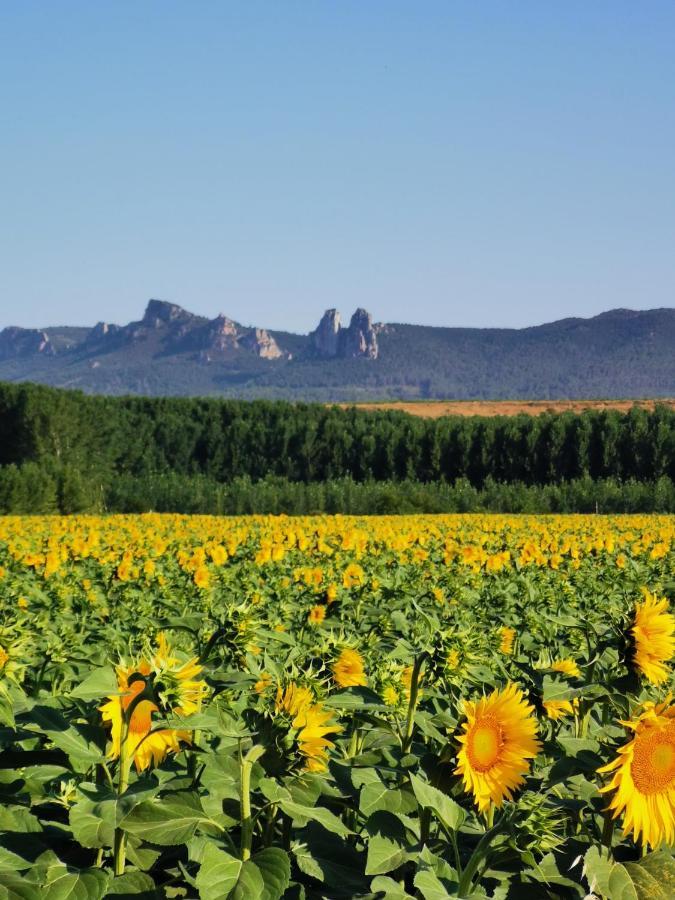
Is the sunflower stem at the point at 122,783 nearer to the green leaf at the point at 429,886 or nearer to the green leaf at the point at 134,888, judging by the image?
the green leaf at the point at 134,888

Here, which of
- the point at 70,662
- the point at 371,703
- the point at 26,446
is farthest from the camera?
the point at 26,446

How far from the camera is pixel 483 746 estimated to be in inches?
76.4

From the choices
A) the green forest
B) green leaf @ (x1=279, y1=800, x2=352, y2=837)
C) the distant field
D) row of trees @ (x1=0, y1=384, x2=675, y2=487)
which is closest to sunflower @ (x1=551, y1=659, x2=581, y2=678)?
green leaf @ (x1=279, y1=800, x2=352, y2=837)

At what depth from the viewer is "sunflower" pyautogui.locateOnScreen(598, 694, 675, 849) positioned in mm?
1708

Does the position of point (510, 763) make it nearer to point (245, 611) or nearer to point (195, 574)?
point (245, 611)

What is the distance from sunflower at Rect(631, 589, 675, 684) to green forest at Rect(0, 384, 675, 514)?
1575 inches

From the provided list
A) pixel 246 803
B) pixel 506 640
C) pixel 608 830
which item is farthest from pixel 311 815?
pixel 506 640

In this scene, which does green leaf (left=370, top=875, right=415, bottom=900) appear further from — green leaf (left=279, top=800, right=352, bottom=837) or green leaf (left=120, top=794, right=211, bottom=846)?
green leaf (left=120, top=794, right=211, bottom=846)

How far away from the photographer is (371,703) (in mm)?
2111

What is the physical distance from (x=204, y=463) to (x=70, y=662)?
67.8 metres

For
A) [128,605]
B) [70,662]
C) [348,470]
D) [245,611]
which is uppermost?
[245,611]

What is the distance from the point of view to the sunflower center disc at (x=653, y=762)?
172 centimetres

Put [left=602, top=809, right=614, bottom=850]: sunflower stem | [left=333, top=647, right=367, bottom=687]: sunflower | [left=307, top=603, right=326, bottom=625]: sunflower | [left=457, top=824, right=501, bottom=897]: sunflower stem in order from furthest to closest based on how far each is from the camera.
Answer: [left=307, top=603, right=326, bottom=625]: sunflower → [left=333, top=647, right=367, bottom=687]: sunflower → [left=602, top=809, right=614, bottom=850]: sunflower stem → [left=457, top=824, right=501, bottom=897]: sunflower stem

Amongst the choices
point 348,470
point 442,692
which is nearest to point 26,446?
point 348,470
